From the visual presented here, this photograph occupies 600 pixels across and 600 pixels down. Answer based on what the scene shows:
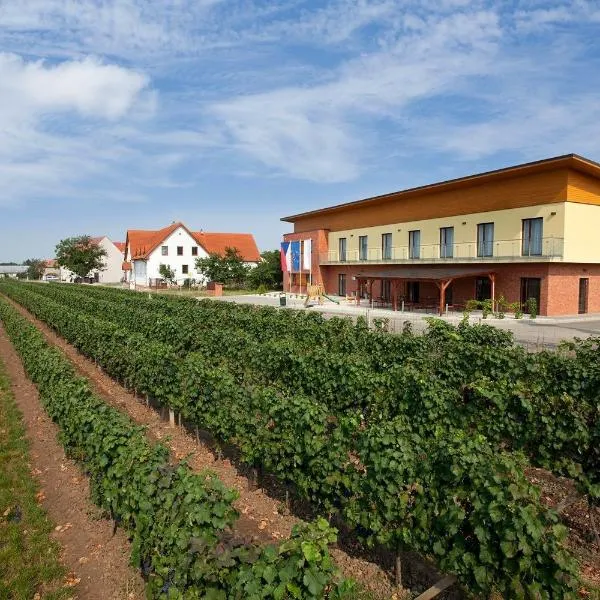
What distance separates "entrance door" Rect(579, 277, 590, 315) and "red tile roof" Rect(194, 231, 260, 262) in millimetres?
48405

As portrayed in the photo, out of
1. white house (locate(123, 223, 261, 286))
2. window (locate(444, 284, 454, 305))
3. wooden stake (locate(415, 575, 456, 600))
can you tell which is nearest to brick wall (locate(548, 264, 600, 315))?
window (locate(444, 284, 454, 305))

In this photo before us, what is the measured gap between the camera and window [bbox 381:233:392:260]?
39.7 meters

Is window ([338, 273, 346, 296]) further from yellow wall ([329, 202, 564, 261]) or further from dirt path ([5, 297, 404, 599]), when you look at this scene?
dirt path ([5, 297, 404, 599])

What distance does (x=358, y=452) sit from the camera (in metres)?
5.89

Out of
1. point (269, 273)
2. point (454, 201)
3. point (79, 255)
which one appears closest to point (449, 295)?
point (454, 201)

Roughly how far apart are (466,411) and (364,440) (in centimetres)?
320

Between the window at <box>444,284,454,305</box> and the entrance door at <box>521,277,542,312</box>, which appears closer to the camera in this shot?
the entrance door at <box>521,277,542,312</box>

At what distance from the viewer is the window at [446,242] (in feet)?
112

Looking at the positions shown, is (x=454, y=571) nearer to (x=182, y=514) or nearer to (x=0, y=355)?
(x=182, y=514)

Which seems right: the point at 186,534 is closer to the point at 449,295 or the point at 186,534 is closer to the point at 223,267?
the point at 449,295

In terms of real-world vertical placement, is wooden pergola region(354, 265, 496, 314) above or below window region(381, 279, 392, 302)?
above

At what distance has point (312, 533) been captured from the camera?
4109 millimetres

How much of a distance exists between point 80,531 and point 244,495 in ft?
7.40

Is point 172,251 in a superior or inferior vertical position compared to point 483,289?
superior
